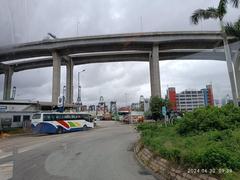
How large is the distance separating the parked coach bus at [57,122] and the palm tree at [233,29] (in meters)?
23.2

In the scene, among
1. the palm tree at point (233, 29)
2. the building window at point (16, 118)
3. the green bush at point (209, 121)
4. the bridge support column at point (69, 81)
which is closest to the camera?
the green bush at point (209, 121)

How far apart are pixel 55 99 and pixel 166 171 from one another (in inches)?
1992

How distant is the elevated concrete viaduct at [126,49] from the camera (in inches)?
2096

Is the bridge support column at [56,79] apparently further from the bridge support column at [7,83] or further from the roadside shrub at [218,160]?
the roadside shrub at [218,160]

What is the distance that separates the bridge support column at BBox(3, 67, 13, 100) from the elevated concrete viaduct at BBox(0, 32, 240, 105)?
973 centimetres

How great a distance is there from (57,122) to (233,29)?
78.3 feet

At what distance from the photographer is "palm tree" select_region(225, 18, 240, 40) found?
787 inches

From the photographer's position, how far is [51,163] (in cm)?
1091

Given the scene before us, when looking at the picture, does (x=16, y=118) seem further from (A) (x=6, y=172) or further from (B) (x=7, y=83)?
(B) (x=7, y=83)

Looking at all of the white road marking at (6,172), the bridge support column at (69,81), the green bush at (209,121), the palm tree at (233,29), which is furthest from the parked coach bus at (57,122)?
the bridge support column at (69,81)

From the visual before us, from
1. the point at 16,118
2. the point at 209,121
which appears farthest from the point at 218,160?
the point at 16,118

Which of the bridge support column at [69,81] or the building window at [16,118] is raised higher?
the bridge support column at [69,81]

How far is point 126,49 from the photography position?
5812cm

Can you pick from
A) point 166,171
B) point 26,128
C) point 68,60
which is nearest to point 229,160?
point 166,171
